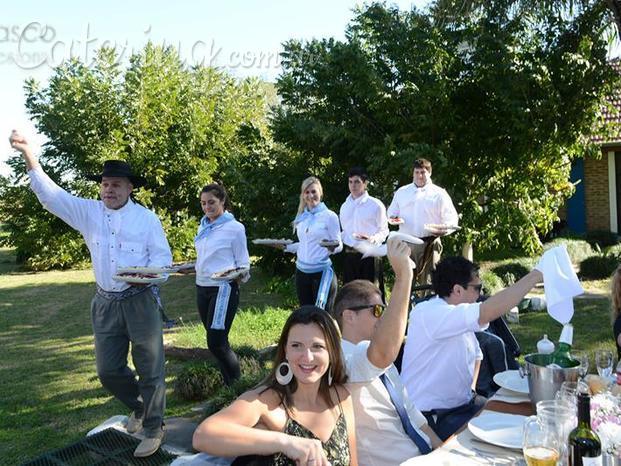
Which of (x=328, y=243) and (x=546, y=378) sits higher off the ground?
(x=328, y=243)

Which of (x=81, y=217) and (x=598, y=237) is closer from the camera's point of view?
(x=81, y=217)

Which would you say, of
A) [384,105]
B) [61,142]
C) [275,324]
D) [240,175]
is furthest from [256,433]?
[61,142]

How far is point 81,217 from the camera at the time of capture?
416 centimetres

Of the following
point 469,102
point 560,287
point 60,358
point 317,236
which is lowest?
point 60,358

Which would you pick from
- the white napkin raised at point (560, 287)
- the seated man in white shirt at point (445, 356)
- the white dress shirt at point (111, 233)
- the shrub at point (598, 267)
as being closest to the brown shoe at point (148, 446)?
the white dress shirt at point (111, 233)

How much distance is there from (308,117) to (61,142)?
32.3ft

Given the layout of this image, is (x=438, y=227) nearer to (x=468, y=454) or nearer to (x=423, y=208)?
(x=423, y=208)

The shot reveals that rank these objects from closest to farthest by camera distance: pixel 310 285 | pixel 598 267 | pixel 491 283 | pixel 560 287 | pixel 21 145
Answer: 1. pixel 560 287
2. pixel 21 145
3. pixel 310 285
4. pixel 491 283
5. pixel 598 267

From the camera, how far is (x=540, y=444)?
6.08 feet

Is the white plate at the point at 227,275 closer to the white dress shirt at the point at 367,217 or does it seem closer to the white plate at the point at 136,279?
the white plate at the point at 136,279

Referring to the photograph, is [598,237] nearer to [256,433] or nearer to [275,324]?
[275,324]

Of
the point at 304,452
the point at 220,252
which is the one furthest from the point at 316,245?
the point at 304,452

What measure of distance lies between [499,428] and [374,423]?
0.49 metres

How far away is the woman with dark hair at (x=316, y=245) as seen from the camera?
6168mm
